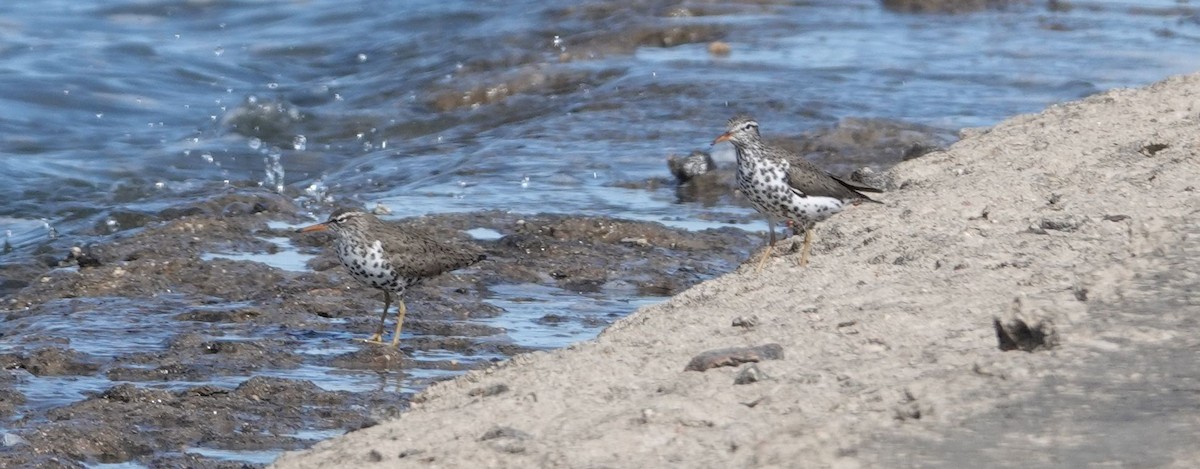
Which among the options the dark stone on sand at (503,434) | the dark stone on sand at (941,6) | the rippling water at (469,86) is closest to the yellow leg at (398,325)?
the rippling water at (469,86)

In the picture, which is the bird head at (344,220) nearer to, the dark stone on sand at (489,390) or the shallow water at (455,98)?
the shallow water at (455,98)

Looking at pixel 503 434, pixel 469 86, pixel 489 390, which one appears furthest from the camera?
pixel 469 86

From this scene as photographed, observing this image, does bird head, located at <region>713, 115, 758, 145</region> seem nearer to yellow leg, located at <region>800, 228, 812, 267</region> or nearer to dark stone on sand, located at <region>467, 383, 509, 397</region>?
yellow leg, located at <region>800, 228, 812, 267</region>

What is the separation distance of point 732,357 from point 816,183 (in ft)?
10.6

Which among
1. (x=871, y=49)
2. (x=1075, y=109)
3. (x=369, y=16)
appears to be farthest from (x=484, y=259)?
(x=369, y=16)

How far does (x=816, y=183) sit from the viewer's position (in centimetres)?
867

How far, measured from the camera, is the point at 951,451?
4.54 meters

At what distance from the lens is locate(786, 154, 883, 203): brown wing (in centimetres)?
866

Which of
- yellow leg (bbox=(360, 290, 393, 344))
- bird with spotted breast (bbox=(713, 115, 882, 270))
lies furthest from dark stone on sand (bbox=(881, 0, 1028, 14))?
yellow leg (bbox=(360, 290, 393, 344))

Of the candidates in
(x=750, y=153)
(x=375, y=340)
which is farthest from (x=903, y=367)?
(x=750, y=153)

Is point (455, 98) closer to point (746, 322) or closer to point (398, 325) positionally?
point (398, 325)

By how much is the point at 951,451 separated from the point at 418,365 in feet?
12.5

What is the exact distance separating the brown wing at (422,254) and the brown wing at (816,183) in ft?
5.92

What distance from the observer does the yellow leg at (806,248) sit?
8036 millimetres
